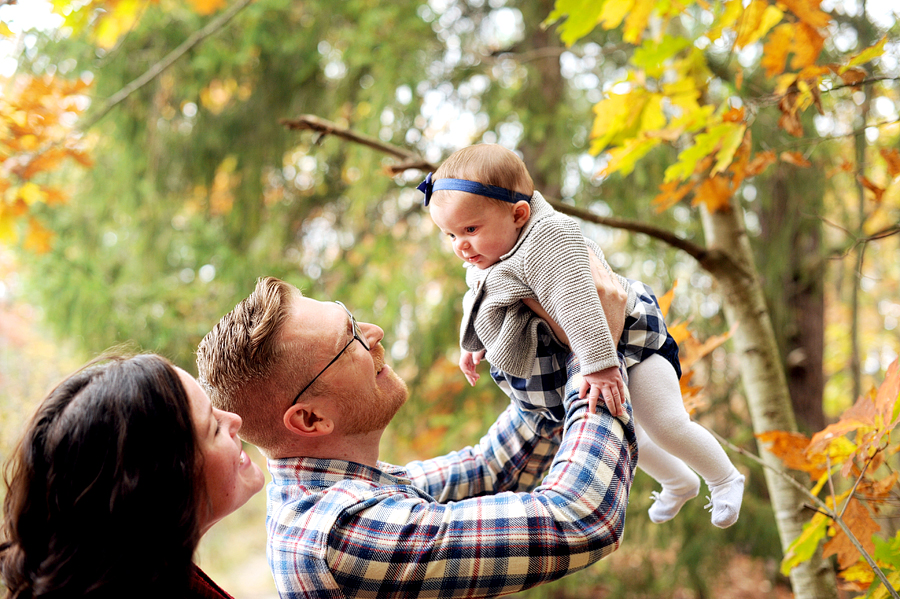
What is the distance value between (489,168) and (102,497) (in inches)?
34.6

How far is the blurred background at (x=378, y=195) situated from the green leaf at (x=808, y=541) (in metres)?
2.54

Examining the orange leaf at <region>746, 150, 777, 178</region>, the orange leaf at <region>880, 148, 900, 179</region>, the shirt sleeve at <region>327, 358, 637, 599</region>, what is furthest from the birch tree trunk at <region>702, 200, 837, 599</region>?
the shirt sleeve at <region>327, 358, 637, 599</region>

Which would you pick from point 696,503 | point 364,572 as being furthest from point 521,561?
point 696,503

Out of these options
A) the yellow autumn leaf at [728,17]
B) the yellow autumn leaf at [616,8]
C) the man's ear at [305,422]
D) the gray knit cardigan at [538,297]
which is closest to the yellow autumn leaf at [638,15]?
the yellow autumn leaf at [616,8]

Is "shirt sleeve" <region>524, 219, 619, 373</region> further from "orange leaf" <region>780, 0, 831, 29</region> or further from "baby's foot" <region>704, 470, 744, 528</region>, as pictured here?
"orange leaf" <region>780, 0, 831, 29</region>

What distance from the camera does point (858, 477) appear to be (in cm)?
125

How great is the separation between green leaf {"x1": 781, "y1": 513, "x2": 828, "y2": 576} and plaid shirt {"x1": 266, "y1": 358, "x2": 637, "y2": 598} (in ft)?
1.76

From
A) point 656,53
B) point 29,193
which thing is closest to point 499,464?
point 656,53

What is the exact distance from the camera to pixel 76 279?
173 inches

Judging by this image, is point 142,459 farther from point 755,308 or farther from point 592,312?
point 755,308

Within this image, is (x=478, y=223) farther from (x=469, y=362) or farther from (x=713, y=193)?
(x=713, y=193)

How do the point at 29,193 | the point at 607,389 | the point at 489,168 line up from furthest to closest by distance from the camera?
the point at 29,193 → the point at 489,168 → the point at 607,389

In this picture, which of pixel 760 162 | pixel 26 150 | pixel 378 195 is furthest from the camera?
pixel 378 195

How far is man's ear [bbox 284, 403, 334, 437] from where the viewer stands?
1.26m
